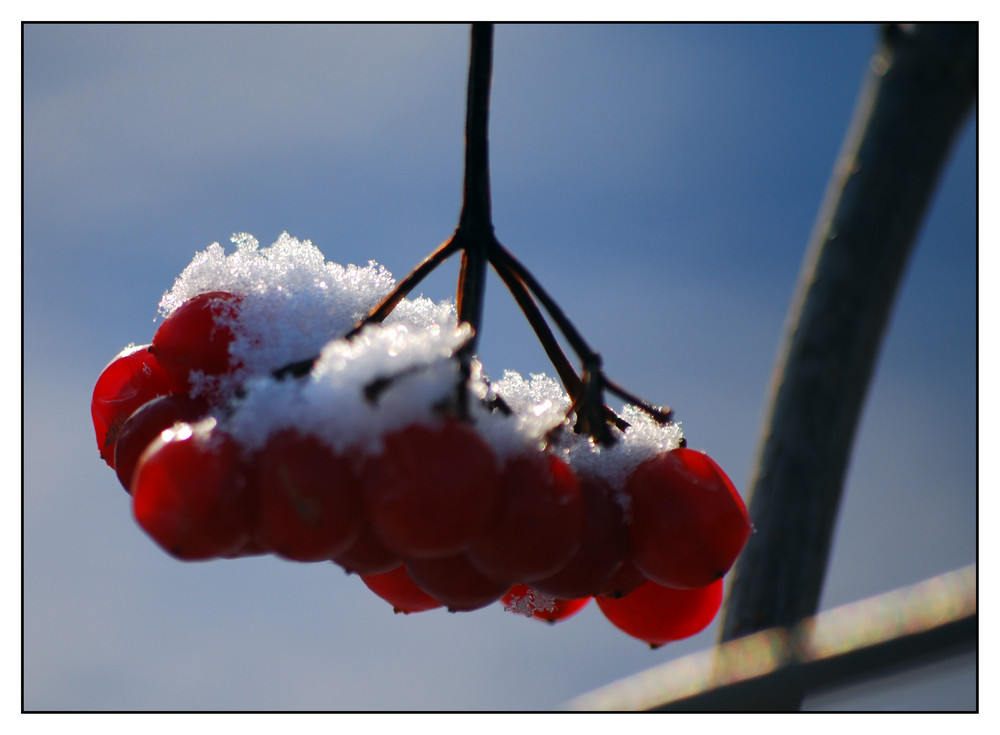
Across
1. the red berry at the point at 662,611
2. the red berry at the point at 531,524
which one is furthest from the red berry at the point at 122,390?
the red berry at the point at 662,611

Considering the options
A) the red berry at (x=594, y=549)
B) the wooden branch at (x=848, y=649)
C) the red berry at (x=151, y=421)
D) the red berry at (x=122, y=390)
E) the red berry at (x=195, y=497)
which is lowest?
the wooden branch at (x=848, y=649)

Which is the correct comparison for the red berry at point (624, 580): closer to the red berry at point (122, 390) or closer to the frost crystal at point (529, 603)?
the frost crystal at point (529, 603)

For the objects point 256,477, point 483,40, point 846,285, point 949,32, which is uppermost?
point 949,32

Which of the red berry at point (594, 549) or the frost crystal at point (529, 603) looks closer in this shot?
the red berry at point (594, 549)

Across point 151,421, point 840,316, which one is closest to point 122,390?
point 151,421

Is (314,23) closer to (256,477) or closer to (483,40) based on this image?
(483,40)

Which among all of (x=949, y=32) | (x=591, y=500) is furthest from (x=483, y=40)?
(x=949, y=32)
